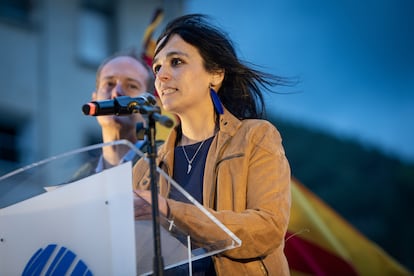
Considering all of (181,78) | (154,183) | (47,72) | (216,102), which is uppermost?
(181,78)

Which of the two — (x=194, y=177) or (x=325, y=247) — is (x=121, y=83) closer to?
(x=194, y=177)

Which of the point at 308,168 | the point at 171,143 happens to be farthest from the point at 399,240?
the point at 171,143

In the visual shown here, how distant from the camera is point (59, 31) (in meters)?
15.6

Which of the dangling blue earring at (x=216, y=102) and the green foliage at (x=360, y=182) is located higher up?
the dangling blue earring at (x=216, y=102)

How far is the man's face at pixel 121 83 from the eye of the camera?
17.4 feet

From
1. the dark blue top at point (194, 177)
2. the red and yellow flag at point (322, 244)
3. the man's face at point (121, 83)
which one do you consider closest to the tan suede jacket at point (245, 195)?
the dark blue top at point (194, 177)

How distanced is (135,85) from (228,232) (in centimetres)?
239

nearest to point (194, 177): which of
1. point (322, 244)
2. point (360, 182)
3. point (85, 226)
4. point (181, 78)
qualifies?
point (181, 78)

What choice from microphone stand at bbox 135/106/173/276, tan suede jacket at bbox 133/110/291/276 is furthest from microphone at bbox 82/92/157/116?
tan suede jacket at bbox 133/110/291/276

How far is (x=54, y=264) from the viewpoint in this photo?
3207 mm

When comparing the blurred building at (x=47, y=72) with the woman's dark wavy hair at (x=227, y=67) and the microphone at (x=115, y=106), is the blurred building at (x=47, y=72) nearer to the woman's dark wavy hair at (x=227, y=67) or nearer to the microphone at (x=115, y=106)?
the woman's dark wavy hair at (x=227, y=67)

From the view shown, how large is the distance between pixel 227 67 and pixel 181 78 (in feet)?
0.87

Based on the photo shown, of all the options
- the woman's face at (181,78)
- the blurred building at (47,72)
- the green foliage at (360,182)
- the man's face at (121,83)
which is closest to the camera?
the woman's face at (181,78)

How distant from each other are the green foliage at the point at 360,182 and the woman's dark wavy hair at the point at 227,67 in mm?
12463
